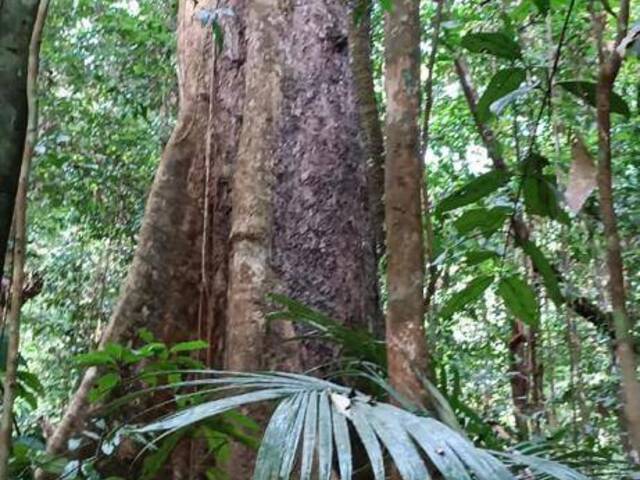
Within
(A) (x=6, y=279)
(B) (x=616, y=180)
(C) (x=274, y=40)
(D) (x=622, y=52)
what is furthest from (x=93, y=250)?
(D) (x=622, y=52)

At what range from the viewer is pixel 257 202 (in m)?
2.90

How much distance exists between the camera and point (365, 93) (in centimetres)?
396

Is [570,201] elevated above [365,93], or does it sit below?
below

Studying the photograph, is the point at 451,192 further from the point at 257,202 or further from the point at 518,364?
the point at 518,364

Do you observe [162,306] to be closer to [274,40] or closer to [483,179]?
[274,40]

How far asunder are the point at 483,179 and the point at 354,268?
1.01 meters

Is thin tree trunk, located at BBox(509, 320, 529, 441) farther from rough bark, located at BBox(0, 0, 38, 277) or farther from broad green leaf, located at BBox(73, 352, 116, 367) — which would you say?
rough bark, located at BBox(0, 0, 38, 277)

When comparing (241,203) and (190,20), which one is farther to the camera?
(190,20)

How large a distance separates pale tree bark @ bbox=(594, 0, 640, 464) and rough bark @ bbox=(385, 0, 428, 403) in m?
0.39

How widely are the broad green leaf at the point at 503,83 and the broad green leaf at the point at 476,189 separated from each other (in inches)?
8.1

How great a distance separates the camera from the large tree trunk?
2.78m

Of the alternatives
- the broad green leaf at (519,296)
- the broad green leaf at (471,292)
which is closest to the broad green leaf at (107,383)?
the broad green leaf at (471,292)

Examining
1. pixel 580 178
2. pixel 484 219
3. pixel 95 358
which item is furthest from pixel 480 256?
pixel 95 358

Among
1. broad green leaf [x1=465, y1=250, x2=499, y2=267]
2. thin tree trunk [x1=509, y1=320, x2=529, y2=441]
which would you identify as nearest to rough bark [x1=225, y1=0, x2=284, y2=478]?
broad green leaf [x1=465, y1=250, x2=499, y2=267]
